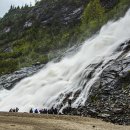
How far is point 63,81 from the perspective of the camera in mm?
68875

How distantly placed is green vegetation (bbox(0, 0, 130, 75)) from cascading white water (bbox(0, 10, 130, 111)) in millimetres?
21638

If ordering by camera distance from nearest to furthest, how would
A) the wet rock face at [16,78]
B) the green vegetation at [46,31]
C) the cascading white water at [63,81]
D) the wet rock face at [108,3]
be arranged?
the cascading white water at [63,81] < the wet rock face at [16,78] < the green vegetation at [46,31] < the wet rock face at [108,3]

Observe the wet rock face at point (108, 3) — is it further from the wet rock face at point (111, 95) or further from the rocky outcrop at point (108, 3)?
the wet rock face at point (111, 95)

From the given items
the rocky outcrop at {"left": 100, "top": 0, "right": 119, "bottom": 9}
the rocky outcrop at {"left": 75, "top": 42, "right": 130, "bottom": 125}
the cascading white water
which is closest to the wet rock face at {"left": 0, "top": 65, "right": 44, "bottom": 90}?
the cascading white water

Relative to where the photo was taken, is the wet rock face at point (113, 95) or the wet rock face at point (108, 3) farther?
the wet rock face at point (108, 3)

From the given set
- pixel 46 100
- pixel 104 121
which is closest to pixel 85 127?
pixel 104 121

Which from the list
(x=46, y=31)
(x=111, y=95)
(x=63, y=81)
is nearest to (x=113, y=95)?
(x=111, y=95)

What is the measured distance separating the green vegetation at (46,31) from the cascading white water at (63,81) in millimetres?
21638

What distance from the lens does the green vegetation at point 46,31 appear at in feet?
396

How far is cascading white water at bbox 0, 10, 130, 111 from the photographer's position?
194 feet

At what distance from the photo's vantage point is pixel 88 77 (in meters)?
57.8

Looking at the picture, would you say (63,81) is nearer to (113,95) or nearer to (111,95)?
(111,95)

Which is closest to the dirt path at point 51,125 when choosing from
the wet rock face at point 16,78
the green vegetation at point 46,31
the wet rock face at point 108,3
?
the wet rock face at point 16,78

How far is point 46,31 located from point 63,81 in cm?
8514
